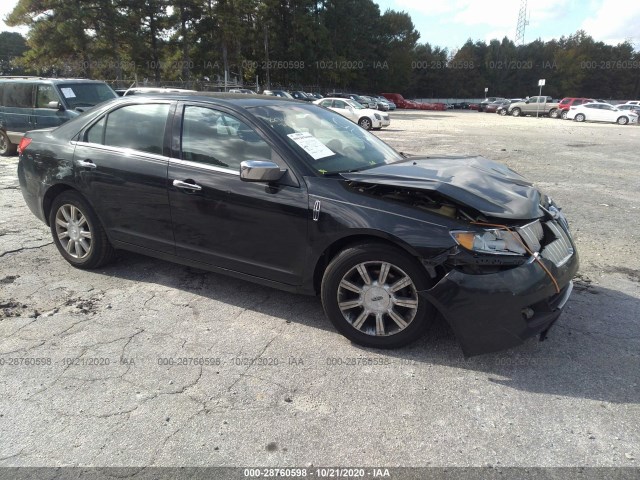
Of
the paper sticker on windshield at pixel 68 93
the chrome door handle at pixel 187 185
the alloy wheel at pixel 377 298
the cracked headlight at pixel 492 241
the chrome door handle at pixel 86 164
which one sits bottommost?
the alloy wheel at pixel 377 298

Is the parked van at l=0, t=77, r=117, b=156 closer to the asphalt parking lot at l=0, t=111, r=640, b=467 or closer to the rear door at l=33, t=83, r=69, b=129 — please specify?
the rear door at l=33, t=83, r=69, b=129

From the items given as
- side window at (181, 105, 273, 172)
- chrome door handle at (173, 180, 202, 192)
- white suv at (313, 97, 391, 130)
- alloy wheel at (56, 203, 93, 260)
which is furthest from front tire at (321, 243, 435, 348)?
white suv at (313, 97, 391, 130)

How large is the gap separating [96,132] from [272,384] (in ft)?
9.72

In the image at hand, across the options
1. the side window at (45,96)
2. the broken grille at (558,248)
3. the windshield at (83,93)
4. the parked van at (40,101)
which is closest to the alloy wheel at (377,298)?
the broken grille at (558,248)

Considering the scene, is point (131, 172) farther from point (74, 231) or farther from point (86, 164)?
point (74, 231)

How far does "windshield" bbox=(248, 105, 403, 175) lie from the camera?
3.49 metres

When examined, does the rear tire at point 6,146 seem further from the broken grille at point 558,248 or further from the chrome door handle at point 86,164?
the broken grille at point 558,248

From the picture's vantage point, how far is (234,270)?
3.66 meters

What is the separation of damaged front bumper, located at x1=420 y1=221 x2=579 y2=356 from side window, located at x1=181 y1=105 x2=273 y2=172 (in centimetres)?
162

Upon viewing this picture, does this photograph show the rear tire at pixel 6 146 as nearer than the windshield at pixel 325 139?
No

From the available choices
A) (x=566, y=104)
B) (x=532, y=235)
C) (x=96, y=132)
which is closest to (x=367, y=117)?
(x=96, y=132)

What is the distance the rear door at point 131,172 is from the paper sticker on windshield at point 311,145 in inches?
44.1

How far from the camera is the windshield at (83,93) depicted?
1024 cm

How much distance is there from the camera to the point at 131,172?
12.9 feet
